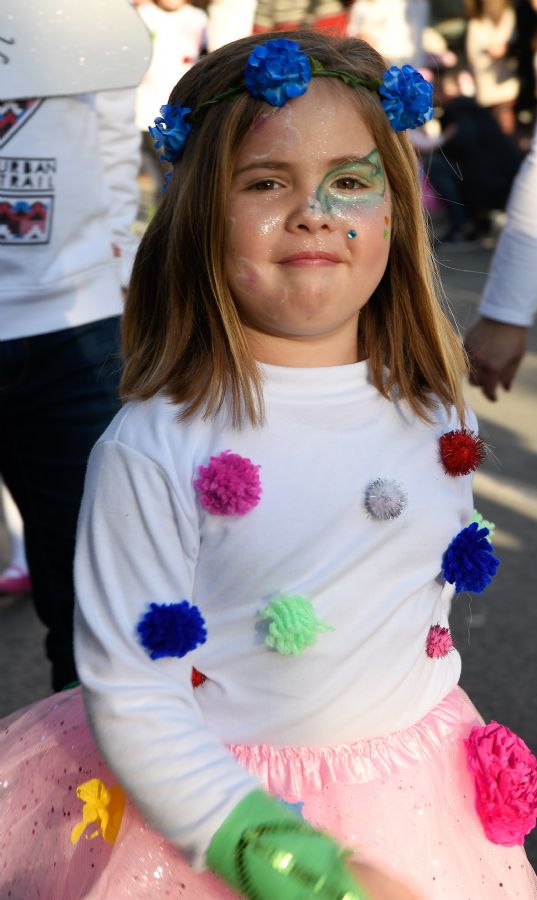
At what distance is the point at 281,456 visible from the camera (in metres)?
1.85

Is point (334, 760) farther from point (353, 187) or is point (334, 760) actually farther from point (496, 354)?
point (496, 354)

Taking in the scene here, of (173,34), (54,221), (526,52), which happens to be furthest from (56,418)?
(526,52)

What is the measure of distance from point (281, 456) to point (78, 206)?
1.18m

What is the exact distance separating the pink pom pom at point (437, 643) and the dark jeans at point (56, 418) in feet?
3.44

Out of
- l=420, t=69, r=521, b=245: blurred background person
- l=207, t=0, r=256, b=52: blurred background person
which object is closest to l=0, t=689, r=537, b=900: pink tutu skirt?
l=207, t=0, r=256, b=52: blurred background person

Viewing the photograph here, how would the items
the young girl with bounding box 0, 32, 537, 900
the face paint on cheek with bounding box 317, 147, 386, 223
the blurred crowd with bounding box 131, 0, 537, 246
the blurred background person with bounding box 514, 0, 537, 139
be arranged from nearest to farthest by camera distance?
the young girl with bounding box 0, 32, 537, 900 < the face paint on cheek with bounding box 317, 147, 386, 223 < the blurred crowd with bounding box 131, 0, 537, 246 < the blurred background person with bounding box 514, 0, 537, 139

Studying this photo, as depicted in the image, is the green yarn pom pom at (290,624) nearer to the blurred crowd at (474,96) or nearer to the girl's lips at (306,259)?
the girl's lips at (306,259)

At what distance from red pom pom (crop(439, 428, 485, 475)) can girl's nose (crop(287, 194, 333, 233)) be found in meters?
0.40

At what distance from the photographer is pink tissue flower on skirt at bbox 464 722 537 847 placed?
6.00ft

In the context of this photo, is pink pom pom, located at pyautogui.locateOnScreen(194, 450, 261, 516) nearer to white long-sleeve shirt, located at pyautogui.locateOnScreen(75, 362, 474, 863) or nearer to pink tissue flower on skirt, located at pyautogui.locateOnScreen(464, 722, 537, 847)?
white long-sleeve shirt, located at pyautogui.locateOnScreen(75, 362, 474, 863)

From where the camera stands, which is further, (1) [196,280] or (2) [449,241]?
(2) [449,241]

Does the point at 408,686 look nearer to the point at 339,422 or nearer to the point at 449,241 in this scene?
the point at 339,422

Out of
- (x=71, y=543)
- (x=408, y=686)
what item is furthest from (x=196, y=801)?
(x=71, y=543)

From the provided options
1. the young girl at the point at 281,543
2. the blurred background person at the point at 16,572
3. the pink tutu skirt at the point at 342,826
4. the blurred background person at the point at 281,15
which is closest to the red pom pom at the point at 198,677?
the young girl at the point at 281,543
